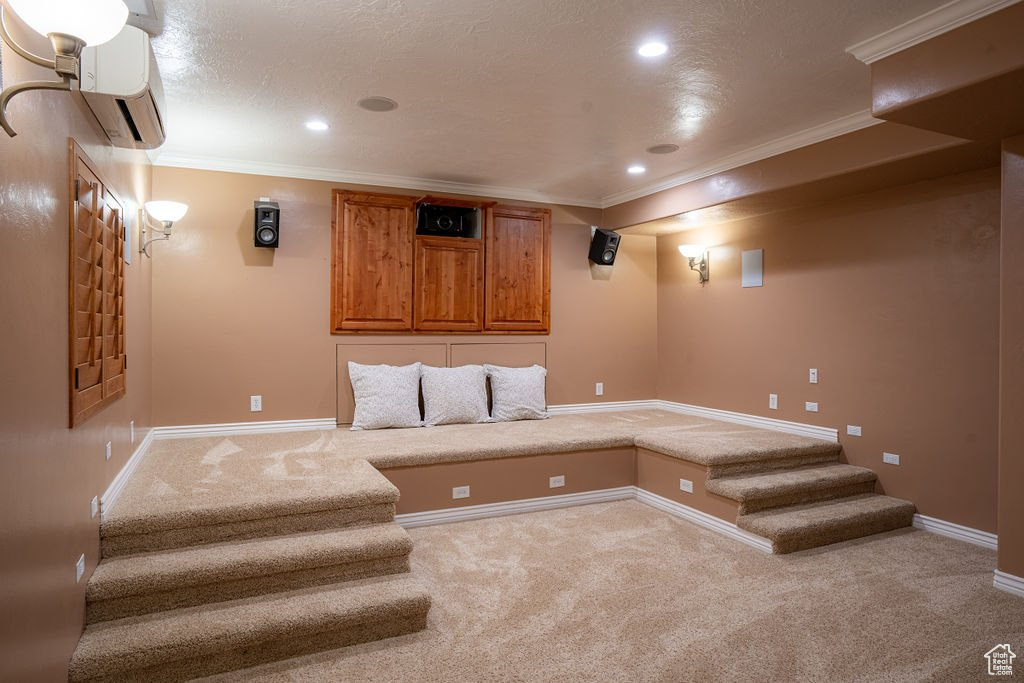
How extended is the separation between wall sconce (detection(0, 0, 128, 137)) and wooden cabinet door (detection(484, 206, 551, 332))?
425 centimetres

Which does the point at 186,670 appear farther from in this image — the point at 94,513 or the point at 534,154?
the point at 534,154

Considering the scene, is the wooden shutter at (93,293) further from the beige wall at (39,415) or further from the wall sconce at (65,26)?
the wall sconce at (65,26)

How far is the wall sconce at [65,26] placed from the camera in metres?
1.30

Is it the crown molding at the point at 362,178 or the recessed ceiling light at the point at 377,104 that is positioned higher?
the recessed ceiling light at the point at 377,104

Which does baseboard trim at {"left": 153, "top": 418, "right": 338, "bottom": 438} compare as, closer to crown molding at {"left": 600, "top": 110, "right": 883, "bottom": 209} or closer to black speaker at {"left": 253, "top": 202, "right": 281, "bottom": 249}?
black speaker at {"left": 253, "top": 202, "right": 281, "bottom": 249}

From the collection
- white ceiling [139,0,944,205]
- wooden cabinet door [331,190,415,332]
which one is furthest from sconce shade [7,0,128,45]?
wooden cabinet door [331,190,415,332]

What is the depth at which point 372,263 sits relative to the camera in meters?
5.13

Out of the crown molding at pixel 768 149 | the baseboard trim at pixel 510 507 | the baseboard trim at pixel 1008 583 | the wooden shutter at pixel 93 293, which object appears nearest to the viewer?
the wooden shutter at pixel 93 293

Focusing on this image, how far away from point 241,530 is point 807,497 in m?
3.53

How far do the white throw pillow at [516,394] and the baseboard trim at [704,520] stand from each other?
3.91ft

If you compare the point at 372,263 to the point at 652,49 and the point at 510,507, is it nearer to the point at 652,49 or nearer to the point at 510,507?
the point at 510,507

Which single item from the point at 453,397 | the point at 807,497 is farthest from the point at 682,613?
the point at 453,397

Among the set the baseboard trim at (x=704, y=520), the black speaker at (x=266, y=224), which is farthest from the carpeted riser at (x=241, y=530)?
the black speaker at (x=266, y=224)

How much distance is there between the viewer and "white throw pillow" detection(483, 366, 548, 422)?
5.38 m
